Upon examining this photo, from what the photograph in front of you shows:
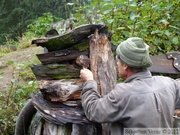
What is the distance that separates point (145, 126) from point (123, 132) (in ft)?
0.64

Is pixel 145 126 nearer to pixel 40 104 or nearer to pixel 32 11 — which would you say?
pixel 40 104

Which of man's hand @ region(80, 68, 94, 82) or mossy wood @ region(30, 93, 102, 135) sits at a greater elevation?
man's hand @ region(80, 68, 94, 82)

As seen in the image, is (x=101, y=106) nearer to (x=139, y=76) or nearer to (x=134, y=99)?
(x=134, y=99)

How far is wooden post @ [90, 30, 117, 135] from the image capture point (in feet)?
8.20

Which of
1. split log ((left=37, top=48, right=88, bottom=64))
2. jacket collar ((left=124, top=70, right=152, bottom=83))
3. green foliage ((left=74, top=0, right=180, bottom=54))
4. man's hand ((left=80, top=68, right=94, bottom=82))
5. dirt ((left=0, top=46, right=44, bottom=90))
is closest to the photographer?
jacket collar ((left=124, top=70, right=152, bottom=83))

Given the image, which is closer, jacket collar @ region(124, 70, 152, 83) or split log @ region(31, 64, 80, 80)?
jacket collar @ region(124, 70, 152, 83)

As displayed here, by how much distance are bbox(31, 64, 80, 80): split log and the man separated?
0.47 metres

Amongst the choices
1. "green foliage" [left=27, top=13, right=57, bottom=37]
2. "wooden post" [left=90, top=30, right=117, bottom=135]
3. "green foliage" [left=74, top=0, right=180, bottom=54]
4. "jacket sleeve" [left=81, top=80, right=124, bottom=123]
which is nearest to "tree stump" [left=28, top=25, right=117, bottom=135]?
"wooden post" [left=90, top=30, right=117, bottom=135]

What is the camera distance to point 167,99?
74.5 inches

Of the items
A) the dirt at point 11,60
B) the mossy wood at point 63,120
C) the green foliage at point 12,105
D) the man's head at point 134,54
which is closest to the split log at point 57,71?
the mossy wood at point 63,120

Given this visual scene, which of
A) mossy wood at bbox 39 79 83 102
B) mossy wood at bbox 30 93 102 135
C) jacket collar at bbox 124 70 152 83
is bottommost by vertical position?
mossy wood at bbox 30 93 102 135

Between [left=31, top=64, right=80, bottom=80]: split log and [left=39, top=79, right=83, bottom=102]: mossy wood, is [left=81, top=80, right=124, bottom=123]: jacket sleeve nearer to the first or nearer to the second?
[left=39, top=79, right=83, bottom=102]: mossy wood

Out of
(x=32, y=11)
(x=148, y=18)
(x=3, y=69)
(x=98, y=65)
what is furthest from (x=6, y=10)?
(x=98, y=65)

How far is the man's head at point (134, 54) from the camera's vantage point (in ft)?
6.17
